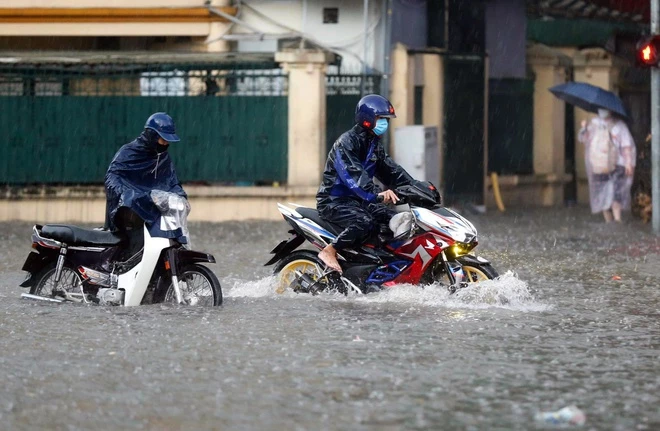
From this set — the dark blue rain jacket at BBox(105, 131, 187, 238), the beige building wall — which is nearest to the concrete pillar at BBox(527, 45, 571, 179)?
Result: the beige building wall

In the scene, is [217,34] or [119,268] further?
[217,34]

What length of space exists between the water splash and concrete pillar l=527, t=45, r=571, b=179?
15003mm

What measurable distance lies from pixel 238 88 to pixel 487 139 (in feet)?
18.3

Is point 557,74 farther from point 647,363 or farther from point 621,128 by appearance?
point 647,363

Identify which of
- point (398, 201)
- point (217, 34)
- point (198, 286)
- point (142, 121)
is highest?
point (217, 34)

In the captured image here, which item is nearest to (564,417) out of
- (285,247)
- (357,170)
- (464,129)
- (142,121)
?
(357,170)

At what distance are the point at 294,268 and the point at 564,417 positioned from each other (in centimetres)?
524

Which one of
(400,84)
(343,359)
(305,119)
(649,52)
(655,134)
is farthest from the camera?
(400,84)

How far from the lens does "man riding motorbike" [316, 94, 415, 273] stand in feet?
37.5

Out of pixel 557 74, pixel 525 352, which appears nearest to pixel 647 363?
pixel 525 352

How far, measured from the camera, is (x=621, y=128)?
21.6 m

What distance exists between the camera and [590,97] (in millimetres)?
21281

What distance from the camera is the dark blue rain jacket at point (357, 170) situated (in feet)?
37.4

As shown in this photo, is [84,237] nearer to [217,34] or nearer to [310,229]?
[310,229]
